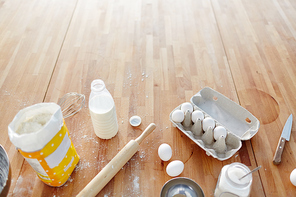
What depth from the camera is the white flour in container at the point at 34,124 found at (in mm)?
780

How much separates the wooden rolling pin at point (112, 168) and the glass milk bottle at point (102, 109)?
11cm

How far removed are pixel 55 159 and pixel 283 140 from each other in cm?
89

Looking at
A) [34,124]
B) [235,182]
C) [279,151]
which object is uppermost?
[34,124]

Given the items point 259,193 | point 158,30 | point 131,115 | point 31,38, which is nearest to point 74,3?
point 31,38

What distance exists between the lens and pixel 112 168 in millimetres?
938

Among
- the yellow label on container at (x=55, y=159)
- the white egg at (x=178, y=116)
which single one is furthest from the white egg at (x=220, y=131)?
the yellow label on container at (x=55, y=159)

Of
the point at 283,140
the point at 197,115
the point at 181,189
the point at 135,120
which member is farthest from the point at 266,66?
the point at 181,189

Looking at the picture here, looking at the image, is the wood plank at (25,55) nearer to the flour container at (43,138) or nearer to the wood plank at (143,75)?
the wood plank at (143,75)

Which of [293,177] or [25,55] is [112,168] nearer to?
[293,177]

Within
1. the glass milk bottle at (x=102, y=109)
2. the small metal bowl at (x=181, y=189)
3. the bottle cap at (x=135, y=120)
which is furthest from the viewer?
the bottle cap at (x=135, y=120)

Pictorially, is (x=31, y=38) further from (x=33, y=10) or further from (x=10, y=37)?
(x=33, y=10)

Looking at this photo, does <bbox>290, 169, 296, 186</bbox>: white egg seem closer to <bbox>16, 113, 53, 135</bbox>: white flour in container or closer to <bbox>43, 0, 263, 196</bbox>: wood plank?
<bbox>43, 0, 263, 196</bbox>: wood plank

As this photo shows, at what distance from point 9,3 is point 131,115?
1.42 m

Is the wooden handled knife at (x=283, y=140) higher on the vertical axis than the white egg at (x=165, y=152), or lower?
lower
